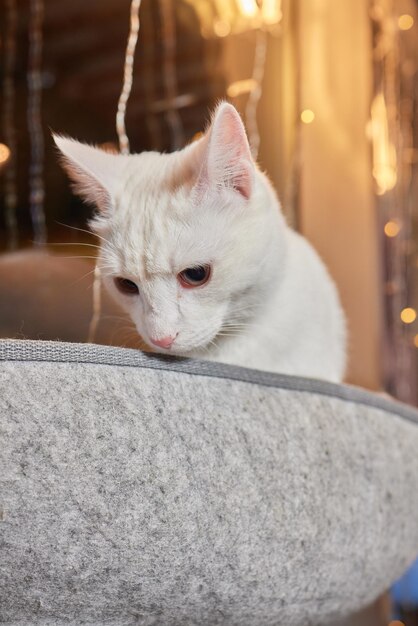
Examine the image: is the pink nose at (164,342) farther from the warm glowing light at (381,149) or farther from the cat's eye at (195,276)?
the warm glowing light at (381,149)

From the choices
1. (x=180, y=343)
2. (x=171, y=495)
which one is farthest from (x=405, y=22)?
(x=171, y=495)

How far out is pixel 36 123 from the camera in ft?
4.59

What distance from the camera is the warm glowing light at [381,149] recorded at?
1.69 metres

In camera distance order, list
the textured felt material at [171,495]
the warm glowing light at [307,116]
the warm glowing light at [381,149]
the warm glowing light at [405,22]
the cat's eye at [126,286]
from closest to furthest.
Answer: the textured felt material at [171,495] < the cat's eye at [126,286] < the warm glowing light at [307,116] < the warm glowing light at [381,149] < the warm glowing light at [405,22]

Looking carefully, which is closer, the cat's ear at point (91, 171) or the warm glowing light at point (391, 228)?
the cat's ear at point (91, 171)

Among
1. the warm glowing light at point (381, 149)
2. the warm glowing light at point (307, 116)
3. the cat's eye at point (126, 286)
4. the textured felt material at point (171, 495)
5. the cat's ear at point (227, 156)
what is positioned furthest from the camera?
the warm glowing light at point (381, 149)

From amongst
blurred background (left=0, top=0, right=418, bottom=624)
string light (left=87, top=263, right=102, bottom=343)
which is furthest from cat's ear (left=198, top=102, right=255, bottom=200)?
blurred background (left=0, top=0, right=418, bottom=624)

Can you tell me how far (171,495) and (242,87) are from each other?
3.52 ft

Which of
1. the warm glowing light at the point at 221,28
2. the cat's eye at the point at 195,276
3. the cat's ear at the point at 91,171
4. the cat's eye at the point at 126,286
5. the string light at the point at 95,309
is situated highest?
the warm glowing light at the point at 221,28

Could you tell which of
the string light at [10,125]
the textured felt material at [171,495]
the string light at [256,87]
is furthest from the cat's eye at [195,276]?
the string light at [10,125]

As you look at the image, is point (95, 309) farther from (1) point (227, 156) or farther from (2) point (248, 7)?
(2) point (248, 7)

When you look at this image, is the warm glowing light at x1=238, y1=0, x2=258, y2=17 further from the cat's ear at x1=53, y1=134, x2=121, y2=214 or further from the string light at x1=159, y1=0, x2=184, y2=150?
the cat's ear at x1=53, y1=134, x2=121, y2=214

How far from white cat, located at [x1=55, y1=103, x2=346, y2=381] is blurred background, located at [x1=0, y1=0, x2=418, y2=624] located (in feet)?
1.50

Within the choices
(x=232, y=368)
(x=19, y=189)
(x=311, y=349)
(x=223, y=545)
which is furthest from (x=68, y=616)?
(x=19, y=189)
